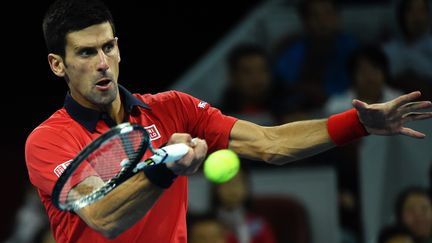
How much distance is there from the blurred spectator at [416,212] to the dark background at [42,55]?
3.17 meters

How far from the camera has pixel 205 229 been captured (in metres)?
6.21

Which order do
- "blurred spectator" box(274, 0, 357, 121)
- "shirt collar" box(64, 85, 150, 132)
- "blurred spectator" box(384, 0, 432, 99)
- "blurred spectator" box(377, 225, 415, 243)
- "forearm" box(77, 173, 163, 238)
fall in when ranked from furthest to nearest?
"blurred spectator" box(274, 0, 357, 121), "blurred spectator" box(384, 0, 432, 99), "blurred spectator" box(377, 225, 415, 243), "shirt collar" box(64, 85, 150, 132), "forearm" box(77, 173, 163, 238)

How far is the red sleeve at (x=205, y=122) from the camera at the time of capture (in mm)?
4105

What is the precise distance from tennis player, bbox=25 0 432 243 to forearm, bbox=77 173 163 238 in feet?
0.81

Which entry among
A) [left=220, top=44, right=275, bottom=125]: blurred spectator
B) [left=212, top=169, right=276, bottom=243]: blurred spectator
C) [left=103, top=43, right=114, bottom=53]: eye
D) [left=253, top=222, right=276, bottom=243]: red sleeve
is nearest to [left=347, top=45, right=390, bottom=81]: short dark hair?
[left=220, top=44, right=275, bottom=125]: blurred spectator

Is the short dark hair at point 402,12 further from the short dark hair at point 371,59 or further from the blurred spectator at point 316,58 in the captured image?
the blurred spectator at point 316,58

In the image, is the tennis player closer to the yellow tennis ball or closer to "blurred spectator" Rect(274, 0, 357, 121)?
the yellow tennis ball

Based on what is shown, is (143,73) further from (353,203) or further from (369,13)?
(353,203)

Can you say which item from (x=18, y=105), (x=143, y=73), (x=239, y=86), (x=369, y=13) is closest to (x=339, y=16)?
(x=369, y=13)

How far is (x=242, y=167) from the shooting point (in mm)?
6566

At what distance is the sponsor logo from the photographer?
12.8 ft

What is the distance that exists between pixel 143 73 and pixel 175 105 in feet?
14.4

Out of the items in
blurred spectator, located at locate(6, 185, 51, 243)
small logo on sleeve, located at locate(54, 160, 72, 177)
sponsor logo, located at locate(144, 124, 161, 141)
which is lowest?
blurred spectator, located at locate(6, 185, 51, 243)

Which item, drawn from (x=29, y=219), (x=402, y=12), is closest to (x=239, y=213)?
(x=402, y=12)
